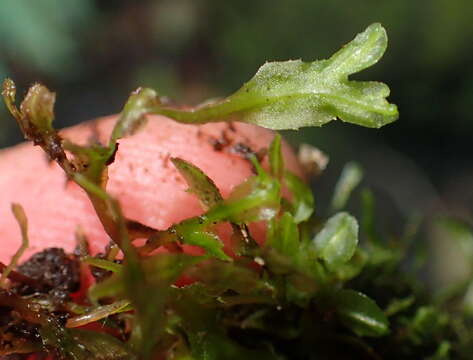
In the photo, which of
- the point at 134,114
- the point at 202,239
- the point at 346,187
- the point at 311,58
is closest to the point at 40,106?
the point at 134,114

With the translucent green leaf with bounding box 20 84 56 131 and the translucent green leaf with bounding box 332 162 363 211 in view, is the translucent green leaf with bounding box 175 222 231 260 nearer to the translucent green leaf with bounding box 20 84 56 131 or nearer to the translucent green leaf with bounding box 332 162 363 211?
the translucent green leaf with bounding box 20 84 56 131

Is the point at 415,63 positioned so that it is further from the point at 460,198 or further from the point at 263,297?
the point at 263,297

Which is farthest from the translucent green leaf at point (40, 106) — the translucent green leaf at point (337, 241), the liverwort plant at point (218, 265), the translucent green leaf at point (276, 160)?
the translucent green leaf at point (337, 241)

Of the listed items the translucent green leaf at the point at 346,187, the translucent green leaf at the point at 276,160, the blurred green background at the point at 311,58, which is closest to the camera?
the translucent green leaf at the point at 276,160

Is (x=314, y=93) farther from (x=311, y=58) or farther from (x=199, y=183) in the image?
(x=311, y=58)

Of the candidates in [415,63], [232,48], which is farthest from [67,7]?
[415,63]

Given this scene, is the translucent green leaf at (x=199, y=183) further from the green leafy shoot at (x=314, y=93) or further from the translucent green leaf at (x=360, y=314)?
the translucent green leaf at (x=360, y=314)
